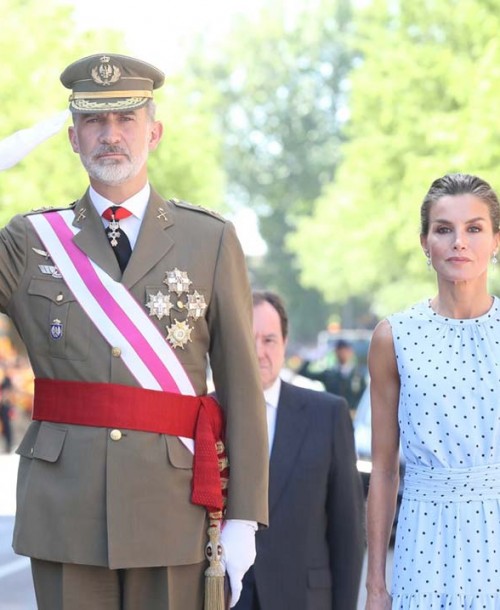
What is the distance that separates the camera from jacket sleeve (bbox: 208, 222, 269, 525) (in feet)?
13.9

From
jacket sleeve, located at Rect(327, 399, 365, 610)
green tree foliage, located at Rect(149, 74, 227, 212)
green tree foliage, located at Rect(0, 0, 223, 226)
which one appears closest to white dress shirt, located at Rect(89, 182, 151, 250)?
jacket sleeve, located at Rect(327, 399, 365, 610)

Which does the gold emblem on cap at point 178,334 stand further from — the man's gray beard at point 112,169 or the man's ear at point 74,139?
the man's ear at point 74,139

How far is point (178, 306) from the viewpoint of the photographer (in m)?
4.22

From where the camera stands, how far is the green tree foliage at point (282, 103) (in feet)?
230

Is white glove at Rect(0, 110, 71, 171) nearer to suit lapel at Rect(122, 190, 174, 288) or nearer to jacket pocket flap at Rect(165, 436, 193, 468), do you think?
suit lapel at Rect(122, 190, 174, 288)

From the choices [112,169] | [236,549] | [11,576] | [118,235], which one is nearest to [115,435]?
[236,549]

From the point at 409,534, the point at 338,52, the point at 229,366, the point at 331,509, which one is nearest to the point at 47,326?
the point at 229,366

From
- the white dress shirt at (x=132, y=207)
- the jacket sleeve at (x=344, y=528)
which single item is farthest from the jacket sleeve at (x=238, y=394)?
the jacket sleeve at (x=344, y=528)

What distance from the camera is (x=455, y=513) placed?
4.49 m

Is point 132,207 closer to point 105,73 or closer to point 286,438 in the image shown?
point 105,73

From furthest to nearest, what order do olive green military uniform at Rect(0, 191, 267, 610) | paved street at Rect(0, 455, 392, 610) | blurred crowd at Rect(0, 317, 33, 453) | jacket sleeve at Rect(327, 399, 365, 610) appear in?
blurred crowd at Rect(0, 317, 33, 453) → paved street at Rect(0, 455, 392, 610) → jacket sleeve at Rect(327, 399, 365, 610) → olive green military uniform at Rect(0, 191, 267, 610)

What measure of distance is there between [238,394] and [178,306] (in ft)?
0.96

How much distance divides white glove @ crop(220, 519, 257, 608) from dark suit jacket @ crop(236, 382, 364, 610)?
1239mm

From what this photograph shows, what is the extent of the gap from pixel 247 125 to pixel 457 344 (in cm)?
6931
